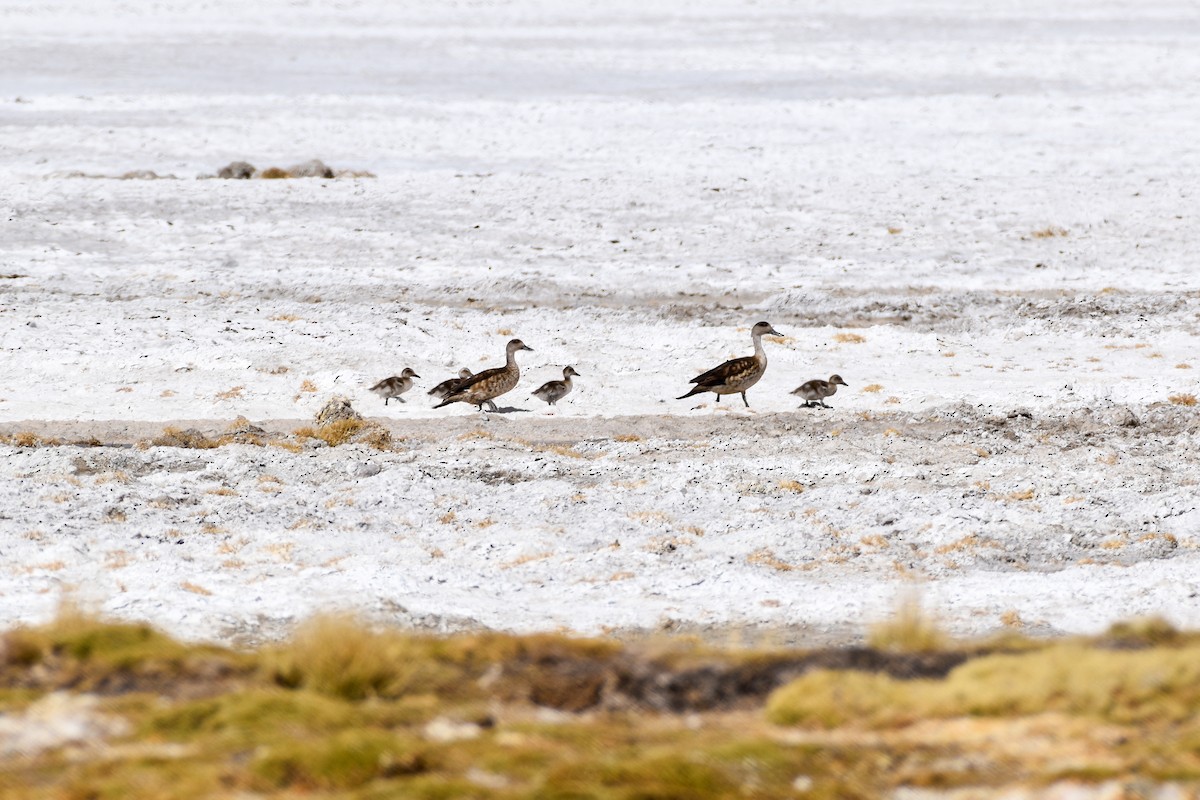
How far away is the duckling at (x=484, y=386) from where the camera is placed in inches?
805

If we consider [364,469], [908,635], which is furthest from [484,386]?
[908,635]

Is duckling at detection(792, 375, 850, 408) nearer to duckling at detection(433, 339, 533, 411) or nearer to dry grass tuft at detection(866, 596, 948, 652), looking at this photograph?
duckling at detection(433, 339, 533, 411)

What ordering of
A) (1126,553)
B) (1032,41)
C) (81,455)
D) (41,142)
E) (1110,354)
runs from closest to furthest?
(1126,553), (81,455), (1110,354), (41,142), (1032,41)

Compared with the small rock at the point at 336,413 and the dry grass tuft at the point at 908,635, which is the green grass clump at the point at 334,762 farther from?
the small rock at the point at 336,413

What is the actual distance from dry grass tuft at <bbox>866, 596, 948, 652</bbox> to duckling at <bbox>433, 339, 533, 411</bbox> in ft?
43.2

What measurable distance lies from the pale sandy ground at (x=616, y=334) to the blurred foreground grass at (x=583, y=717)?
420cm

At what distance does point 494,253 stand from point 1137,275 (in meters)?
14.0

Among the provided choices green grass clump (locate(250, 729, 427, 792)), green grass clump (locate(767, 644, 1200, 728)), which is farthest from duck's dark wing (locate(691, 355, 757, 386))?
green grass clump (locate(250, 729, 427, 792))

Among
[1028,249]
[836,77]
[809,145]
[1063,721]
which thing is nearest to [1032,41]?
[836,77]

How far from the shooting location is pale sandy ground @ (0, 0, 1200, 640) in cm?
1318

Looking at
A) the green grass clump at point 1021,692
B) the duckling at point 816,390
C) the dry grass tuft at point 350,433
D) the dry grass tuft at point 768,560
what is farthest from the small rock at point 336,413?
the green grass clump at point 1021,692

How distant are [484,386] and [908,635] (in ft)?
44.4

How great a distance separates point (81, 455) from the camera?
16938 mm

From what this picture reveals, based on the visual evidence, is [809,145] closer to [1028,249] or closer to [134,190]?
[1028,249]
